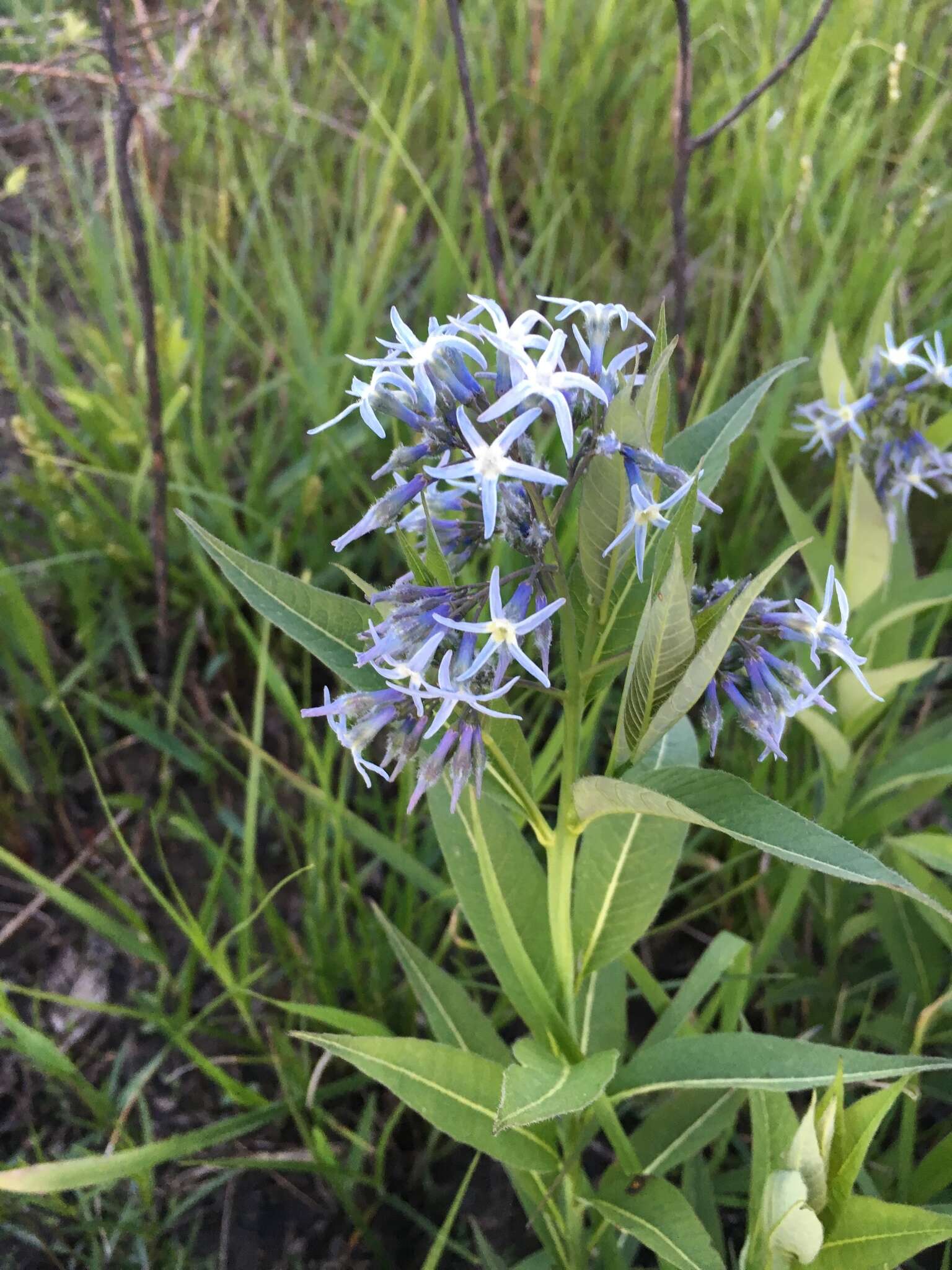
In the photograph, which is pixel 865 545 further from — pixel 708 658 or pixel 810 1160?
pixel 810 1160

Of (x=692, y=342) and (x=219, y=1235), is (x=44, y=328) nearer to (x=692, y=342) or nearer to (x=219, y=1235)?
(x=692, y=342)

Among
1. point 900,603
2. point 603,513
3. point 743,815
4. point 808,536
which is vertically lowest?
point 900,603

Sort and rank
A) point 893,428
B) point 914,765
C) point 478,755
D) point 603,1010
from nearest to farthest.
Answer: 1. point 478,755
2. point 603,1010
3. point 914,765
4. point 893,428

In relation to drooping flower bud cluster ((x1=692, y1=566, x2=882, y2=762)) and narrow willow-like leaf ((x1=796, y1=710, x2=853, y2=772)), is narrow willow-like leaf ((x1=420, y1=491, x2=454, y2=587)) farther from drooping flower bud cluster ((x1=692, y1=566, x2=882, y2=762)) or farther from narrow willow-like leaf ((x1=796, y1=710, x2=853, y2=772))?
narrow willow-like leaf ((x1=796, y1=710, x2=853, y2=772))

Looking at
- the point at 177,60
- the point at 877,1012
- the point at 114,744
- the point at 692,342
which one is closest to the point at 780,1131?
the point at 877,1012

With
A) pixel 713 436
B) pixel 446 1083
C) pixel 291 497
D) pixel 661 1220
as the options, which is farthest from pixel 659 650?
pixel 291 497

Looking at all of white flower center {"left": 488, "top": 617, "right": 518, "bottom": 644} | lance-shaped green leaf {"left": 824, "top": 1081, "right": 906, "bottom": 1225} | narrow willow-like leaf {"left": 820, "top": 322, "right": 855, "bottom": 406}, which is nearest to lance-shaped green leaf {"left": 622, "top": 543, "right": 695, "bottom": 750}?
white flower center {"left": 488, "top": 617, "right": 518, "bottom": 644}

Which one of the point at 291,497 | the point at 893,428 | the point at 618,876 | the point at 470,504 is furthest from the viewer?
the point at 291,497

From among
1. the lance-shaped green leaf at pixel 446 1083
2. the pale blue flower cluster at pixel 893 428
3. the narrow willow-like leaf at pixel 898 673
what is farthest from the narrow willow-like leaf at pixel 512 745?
the pale blue flower cluster at pixel 893 428
